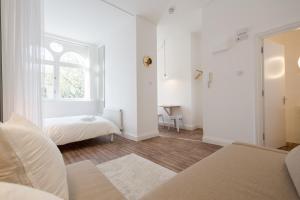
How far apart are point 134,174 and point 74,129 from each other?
1753mm

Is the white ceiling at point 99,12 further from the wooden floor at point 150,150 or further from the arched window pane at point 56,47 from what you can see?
the wooden floor at point 150,150

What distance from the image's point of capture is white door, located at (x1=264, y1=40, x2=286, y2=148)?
2.77 m

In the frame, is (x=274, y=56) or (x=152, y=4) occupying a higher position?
(x=152, y=4)

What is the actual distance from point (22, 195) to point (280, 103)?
4.04 meters

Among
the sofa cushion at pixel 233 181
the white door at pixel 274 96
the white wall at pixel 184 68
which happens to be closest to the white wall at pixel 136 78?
the white wall at pixel 184 68

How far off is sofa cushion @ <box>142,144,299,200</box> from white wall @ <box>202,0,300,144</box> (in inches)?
76.9

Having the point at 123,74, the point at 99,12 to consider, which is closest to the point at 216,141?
the point at 123,74

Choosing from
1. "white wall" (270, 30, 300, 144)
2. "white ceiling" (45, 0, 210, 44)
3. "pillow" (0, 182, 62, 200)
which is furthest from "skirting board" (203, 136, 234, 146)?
A: "pillow" (0, 182, 62, 200)

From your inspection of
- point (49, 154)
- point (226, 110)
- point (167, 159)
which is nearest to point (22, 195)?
point (49, 154)

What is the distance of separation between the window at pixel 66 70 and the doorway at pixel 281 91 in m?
5.15

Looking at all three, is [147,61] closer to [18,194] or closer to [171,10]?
[171,10]

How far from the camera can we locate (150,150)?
2963 mm

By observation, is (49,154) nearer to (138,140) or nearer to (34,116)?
(34,116)

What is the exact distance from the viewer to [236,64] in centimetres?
291
